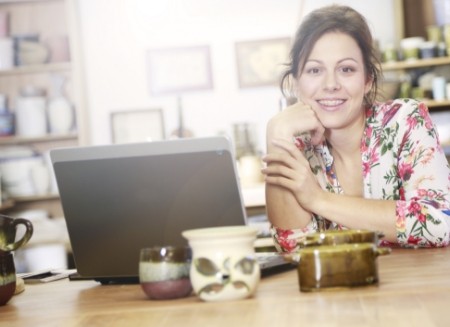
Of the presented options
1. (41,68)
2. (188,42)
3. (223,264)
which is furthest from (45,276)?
(188,42)

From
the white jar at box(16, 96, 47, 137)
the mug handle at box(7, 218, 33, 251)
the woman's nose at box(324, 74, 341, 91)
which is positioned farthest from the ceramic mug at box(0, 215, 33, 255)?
the white jar at box(16, 96, 47, 137)

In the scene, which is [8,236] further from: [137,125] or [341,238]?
[137,125]

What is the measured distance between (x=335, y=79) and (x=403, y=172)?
31cm

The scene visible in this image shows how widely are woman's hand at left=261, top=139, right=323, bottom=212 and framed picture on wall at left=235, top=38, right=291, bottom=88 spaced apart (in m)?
3.30

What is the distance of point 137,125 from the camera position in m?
5.36

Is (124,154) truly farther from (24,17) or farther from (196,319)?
(24,17)

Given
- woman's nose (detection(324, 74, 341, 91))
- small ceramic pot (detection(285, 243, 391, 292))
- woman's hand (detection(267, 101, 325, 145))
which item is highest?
woman's nose (detection(324, 74, 341, 91))

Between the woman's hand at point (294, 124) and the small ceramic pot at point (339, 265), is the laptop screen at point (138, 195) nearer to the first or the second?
the small ceramic pot at point (339, 265)

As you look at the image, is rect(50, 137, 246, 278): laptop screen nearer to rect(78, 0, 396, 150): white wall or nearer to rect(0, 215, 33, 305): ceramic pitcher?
rect(0, 215, 33, 305): ceramic pitcher

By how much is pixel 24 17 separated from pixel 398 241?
4.03m

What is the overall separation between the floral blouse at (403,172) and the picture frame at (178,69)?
3.09m

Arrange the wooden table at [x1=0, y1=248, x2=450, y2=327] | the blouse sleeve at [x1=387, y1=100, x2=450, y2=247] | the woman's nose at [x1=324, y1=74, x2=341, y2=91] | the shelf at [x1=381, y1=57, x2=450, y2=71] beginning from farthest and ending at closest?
the shelf at [x1=381, y1=57, x2=450, y2=71] < the woman's nose at [x1=324, y1=74, x2=341, y2=91] < the blouse sleeve at [x1=387, y1=100, x2=450, y2=247] < the wooden table at [x1=0, y1=248, x2=450, y2=327]

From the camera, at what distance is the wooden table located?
1.12 meters

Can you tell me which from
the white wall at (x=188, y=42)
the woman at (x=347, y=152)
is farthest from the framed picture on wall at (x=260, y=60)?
the woman at (x=347, y=152)
